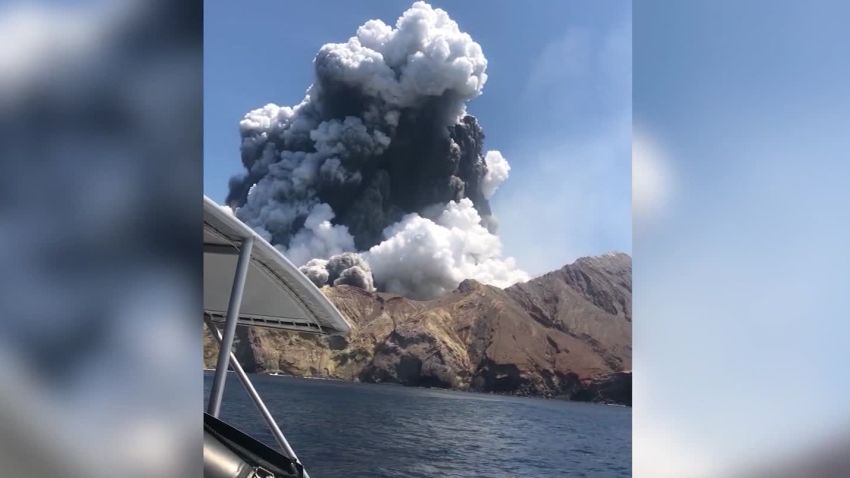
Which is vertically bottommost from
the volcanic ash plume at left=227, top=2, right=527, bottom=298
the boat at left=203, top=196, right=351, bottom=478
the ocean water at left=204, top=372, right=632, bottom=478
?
the ocean water at left=204, top=372, right=632, bottom=478

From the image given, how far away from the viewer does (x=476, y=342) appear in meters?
28.8

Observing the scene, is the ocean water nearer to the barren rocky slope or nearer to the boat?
the barren rocky slope

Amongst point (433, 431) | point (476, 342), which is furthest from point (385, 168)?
point (433, 431)

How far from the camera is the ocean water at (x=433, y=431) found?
21812mm

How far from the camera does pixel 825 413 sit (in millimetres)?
863

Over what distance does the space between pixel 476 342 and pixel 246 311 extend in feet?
82.7

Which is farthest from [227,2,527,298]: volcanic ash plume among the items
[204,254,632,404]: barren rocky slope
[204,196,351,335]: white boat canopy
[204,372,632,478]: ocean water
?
[204,196,351,335]: white boat canopy

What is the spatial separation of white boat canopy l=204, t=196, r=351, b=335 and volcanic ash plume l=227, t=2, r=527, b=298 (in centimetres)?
2383

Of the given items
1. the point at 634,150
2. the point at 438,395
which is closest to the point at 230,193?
the point at 438,395

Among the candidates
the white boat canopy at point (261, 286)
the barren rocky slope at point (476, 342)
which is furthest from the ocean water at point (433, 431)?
the white boat canopy at point (261, 286)

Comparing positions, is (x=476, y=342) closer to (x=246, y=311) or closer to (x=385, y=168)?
A: (x=385, y=168)

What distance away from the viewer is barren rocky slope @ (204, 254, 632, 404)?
27781 millimetres

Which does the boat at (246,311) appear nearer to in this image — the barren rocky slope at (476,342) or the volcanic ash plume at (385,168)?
the barren rocky slope at (476,342)

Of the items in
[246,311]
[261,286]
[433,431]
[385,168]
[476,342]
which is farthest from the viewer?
[385,168]
